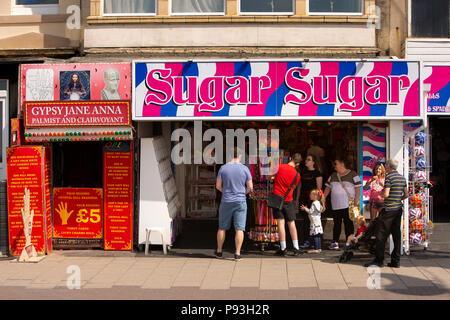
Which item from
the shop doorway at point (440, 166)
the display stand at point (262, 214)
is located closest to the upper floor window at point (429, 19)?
the shop doorway at point (440, 166)

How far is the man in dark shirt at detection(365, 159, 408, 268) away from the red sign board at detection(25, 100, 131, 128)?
14.7 ft

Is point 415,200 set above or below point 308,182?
below

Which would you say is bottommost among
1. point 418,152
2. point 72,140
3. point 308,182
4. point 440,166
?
point 308,182

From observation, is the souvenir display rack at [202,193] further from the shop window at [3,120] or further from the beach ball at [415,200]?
the beach ball at [415,200]

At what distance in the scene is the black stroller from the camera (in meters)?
9.88

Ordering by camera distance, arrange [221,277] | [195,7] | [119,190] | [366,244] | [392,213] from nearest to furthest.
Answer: [221,277]
[392,213]
[366,244]
[119,190]
[195,7]

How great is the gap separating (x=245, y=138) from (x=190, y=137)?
1.66m

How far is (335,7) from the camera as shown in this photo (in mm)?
12055

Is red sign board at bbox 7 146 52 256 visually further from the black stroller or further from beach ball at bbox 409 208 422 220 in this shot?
beach ball at bbox 409 208 422 220

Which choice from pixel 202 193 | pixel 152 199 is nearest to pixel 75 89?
pixel 152 199

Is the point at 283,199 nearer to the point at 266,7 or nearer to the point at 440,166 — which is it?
the point at 266,7

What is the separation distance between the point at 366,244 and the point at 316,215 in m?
0.98

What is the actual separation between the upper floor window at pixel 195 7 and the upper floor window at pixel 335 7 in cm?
181

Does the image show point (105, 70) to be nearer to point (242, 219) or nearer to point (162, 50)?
A: point (162, 50)
